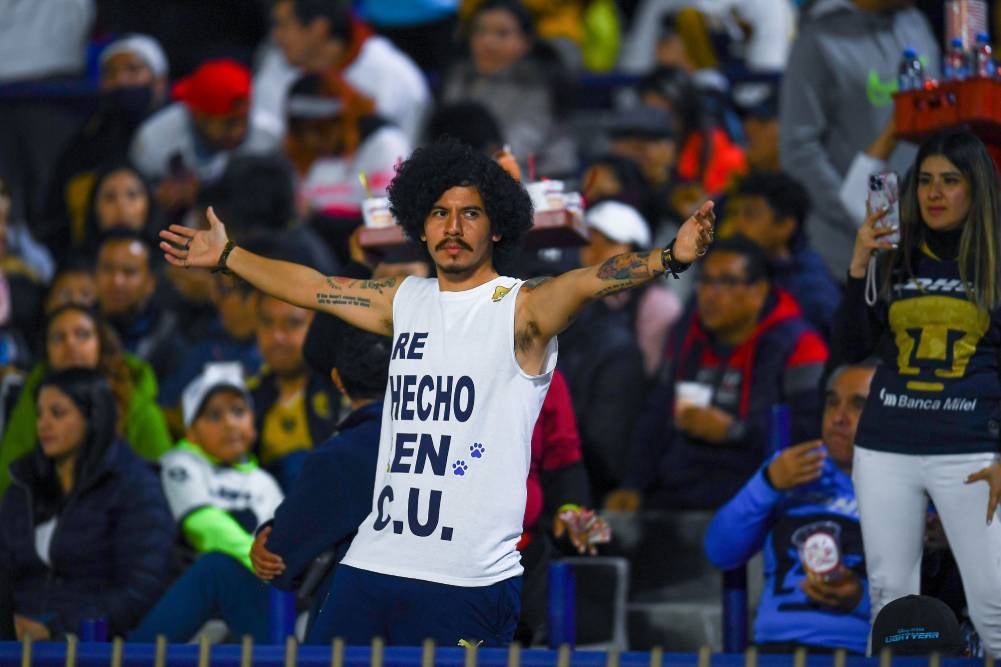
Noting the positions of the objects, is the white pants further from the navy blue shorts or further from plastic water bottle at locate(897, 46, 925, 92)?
plastic water bottle at locate(897, 46, 925, 92)

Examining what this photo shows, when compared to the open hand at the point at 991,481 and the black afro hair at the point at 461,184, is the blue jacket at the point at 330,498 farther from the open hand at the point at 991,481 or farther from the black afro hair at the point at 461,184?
the open hand at the point at 991,481

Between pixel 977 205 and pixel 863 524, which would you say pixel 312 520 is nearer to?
pixel 863 524

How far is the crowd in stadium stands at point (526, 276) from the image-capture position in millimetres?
5152

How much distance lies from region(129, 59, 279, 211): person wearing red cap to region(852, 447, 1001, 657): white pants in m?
5.36

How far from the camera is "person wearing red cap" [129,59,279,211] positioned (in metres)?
9.84

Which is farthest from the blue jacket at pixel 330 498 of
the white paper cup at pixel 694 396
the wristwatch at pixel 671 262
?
the white paper cup at pixel 694 396

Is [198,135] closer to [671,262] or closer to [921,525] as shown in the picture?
[921,525]

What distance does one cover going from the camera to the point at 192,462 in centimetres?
692

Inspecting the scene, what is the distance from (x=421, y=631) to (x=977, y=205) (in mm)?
2097

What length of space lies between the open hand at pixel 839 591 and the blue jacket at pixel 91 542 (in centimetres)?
230

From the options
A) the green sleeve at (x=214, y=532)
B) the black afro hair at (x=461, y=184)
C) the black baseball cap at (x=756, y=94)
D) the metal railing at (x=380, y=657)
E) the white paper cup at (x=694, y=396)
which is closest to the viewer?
the metal railing at (x=380, y=657)

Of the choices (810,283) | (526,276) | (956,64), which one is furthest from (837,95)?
(526,276)

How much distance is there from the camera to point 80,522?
253 inches

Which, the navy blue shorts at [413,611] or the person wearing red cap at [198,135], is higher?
the person wearing red cap at [198,135]
